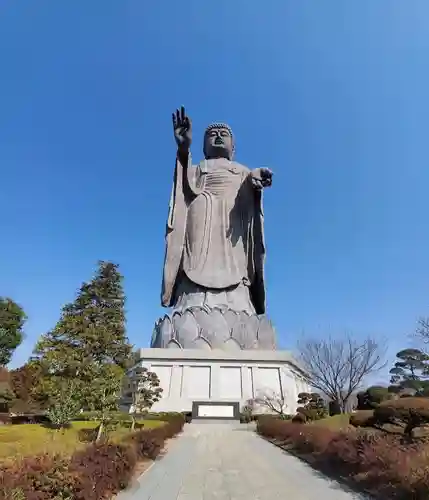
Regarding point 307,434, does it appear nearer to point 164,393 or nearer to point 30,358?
point 164,393

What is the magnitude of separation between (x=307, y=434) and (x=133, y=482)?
4919 millimetres

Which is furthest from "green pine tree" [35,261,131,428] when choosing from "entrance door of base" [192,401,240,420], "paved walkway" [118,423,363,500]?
"paved walkway" [118,423,363,500]

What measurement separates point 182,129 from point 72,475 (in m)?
21.4

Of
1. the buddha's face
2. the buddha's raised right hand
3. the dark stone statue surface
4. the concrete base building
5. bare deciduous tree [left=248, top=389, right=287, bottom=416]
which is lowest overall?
bare deciduous tree [left=248, top=389, right=287, bottom=416]

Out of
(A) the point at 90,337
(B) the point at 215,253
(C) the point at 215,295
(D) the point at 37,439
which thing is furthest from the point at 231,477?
(B) the point at 215,253

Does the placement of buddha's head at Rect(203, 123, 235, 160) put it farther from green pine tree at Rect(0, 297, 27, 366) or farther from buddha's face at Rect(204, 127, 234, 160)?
green pine tree at Rect(0, 297, 27, 366)

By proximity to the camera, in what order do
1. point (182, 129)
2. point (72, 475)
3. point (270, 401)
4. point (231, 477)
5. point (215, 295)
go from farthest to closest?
point (215, 295) → point (182, 129) → point (270, 401) → point (231, 477) → point (72, 475)

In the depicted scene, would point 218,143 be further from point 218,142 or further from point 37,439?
point 37,439

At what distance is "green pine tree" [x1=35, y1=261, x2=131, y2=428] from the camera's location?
2058 cm

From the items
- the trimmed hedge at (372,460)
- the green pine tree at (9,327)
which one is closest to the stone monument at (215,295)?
the trimmed hedge at (372,460)

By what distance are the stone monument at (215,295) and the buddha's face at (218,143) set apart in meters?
0.07

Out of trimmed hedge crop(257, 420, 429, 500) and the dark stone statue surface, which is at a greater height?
the dark stone statue surface

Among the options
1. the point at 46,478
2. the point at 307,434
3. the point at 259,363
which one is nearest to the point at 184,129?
the point at 259,363

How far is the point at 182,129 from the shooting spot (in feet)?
78.5
